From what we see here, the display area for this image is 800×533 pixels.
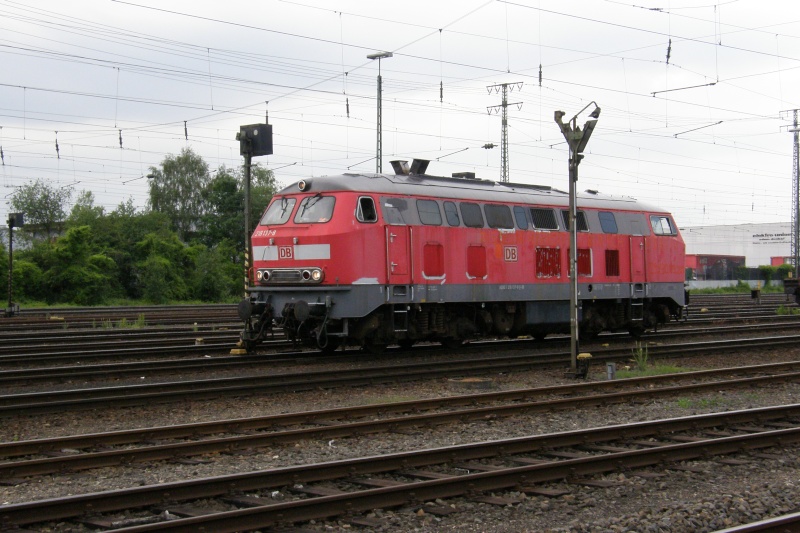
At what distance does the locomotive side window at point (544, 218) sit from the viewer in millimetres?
20469

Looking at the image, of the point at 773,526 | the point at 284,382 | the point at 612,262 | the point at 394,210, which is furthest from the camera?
the point at 612,262

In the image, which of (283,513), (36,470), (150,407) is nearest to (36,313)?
(150,407)

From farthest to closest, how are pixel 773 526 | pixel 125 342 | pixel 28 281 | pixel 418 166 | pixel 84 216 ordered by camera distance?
pixel 84 216
pixel 28 281
pixel 125 342
pixel 418 166
pixel 773 526

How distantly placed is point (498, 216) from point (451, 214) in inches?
58.9

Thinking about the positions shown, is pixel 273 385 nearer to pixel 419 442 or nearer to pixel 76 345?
pixel 419 442

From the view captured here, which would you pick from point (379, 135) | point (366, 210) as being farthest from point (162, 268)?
point (366, 210)

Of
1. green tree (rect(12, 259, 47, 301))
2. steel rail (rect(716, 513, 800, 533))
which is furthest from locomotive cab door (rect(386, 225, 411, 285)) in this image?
green tree (rect(12, 259, 47, 301))

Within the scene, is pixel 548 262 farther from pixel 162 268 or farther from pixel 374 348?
pixel 162 268

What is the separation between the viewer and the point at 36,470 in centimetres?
841

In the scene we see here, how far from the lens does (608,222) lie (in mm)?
22156

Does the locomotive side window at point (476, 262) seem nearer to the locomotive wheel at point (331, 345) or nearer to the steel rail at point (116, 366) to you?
the steel rail at point (116, 366)

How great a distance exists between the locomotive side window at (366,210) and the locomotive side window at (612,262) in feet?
24.5

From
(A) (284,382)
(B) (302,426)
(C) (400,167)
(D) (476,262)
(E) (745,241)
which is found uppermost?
(E) (745,241)

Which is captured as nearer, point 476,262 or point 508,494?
point 508,494
